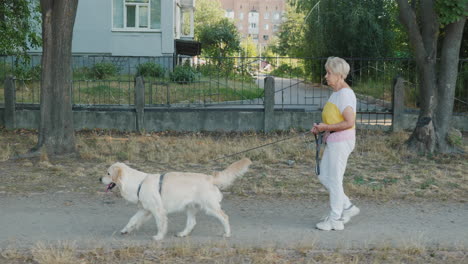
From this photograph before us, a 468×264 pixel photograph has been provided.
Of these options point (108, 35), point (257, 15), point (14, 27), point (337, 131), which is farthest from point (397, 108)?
point (257, 15)

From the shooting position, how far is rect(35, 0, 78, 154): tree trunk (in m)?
10.8

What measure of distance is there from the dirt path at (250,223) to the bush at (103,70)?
10.8 m

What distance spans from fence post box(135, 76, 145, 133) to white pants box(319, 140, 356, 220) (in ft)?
28.5

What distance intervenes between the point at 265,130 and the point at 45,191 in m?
7.02

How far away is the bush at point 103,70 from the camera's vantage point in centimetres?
1841

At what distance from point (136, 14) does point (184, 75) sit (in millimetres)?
10273

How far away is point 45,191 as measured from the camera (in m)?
8.30

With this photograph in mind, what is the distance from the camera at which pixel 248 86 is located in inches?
655

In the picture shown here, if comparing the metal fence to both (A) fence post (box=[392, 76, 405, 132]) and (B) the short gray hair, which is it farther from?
(B) the short gray hair

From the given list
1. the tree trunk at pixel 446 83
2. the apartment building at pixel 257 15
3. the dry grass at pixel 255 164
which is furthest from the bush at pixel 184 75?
the apartment building at pixel 257 15

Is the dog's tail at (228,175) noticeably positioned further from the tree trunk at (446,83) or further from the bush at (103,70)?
the bush at (103,70)

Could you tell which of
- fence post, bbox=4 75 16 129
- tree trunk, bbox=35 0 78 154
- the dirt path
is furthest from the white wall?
the dirt path

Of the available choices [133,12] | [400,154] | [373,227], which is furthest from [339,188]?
[133,12]

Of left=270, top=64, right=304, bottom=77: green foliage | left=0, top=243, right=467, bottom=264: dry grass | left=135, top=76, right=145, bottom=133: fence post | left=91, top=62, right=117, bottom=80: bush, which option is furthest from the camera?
left=91, top=62, right=117, bottom=80: bush
